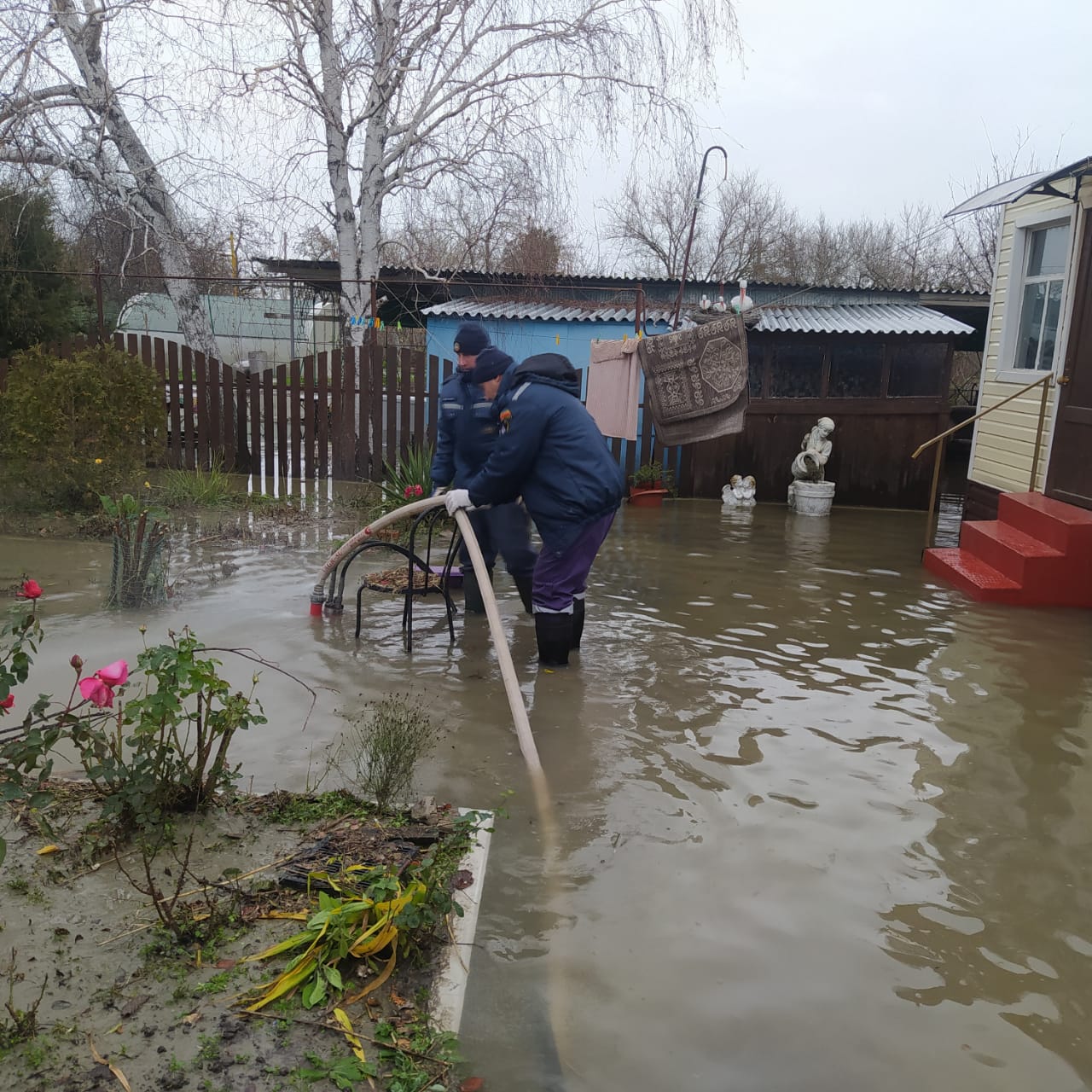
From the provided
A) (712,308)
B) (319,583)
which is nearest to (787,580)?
(319,583)

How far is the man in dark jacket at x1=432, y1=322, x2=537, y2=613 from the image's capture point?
19.3ft

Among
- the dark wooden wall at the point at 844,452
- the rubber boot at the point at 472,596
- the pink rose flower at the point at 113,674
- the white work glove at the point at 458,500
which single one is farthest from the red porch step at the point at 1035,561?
the pink rose flower at the point at 113,674

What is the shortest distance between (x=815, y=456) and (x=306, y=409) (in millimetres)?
6350

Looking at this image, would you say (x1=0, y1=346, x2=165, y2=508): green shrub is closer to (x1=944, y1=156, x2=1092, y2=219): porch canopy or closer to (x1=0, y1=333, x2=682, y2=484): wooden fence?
(x1=0, y1=333, x2=682, y2=484): wooden fence

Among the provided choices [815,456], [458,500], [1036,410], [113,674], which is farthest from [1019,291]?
[113,674]

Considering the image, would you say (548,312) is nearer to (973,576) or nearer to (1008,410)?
(1008,410)

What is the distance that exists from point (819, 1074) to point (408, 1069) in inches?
39.4

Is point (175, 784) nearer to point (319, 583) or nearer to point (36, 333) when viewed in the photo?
point (319, 583)

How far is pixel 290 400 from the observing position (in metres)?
11.9

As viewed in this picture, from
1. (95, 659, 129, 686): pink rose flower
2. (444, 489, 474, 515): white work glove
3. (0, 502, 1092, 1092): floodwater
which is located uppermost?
(444, 489, 474, 515): white work glove

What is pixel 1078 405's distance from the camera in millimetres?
7711

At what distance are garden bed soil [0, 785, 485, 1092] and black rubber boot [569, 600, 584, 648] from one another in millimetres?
2406

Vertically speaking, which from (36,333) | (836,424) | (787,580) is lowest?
(787,580)

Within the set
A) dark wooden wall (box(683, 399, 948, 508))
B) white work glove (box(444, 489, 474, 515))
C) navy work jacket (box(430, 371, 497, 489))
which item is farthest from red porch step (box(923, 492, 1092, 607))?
dark wooden wall (box(683, 399, 948, 508))
